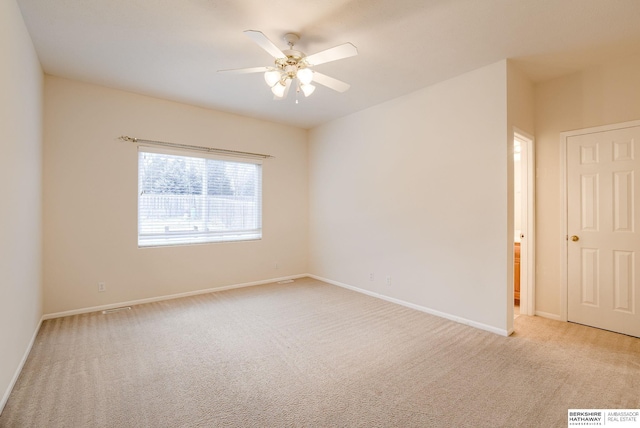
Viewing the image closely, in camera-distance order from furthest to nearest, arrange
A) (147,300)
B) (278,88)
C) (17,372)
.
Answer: (147,300), (278,88), (17,372)

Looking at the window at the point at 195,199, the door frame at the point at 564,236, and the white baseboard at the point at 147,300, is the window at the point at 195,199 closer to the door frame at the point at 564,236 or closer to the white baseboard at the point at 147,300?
the white baseboard at the point at 147,300

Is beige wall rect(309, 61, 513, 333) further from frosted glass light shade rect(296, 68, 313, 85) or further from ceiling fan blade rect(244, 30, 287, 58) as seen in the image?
ceiling fan blade rect(244, 30, 287, 58)

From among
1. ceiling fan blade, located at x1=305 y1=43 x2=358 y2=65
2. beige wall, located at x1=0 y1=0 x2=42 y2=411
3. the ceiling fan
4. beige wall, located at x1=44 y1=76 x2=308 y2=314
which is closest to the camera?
beige wall, located at x1=0 y1=0 x2=42 y2=411

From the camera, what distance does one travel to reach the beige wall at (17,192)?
196 cm

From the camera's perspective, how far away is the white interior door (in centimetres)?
296

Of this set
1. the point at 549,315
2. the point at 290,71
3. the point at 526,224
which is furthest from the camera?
the point at 526,224

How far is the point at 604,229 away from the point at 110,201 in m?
5.70

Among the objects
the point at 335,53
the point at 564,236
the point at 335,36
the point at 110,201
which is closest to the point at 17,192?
the point at 110,201

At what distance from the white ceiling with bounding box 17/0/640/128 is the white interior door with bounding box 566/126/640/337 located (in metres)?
→ 0.89

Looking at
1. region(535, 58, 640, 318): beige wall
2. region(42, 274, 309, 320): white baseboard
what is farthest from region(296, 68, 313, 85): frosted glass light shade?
region(42, 274, 309, 320): white baseboard

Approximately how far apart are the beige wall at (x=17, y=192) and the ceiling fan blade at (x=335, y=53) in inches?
79.3

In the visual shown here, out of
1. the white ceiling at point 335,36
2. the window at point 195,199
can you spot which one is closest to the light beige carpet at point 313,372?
the window at point 195,199

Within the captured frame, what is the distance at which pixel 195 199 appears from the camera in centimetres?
452

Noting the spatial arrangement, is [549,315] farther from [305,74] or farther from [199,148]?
[199,148]
